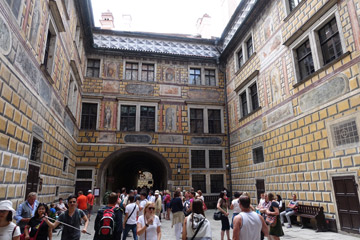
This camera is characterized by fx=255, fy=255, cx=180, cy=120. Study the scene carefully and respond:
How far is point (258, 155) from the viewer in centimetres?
1241

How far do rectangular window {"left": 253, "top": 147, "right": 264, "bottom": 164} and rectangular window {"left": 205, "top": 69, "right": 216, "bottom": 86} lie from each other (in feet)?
19.9

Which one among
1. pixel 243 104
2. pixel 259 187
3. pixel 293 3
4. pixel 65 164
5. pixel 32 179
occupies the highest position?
pixel 293 3

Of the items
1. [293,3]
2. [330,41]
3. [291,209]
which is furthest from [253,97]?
[291,209]

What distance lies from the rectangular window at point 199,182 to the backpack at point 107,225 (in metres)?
11.8

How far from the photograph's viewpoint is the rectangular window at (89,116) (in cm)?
1487

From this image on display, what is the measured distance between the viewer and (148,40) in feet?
56.5

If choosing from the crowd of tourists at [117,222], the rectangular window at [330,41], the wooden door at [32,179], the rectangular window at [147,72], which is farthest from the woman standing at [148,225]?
the rectangular window at [147,72]

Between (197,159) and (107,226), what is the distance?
1222 cm

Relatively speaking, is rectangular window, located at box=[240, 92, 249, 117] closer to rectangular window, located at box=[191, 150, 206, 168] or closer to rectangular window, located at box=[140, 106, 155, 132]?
rectangular window, located at box=[191, 150, 206, 168]

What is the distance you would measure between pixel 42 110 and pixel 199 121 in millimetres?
10219

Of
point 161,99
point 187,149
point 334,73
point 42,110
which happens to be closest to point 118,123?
point 161,99

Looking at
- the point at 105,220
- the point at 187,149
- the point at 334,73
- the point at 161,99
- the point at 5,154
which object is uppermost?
the point at 161,99

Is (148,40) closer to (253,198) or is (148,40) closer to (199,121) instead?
(199,121)

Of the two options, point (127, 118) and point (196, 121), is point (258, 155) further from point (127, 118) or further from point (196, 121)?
point (127, 118)
